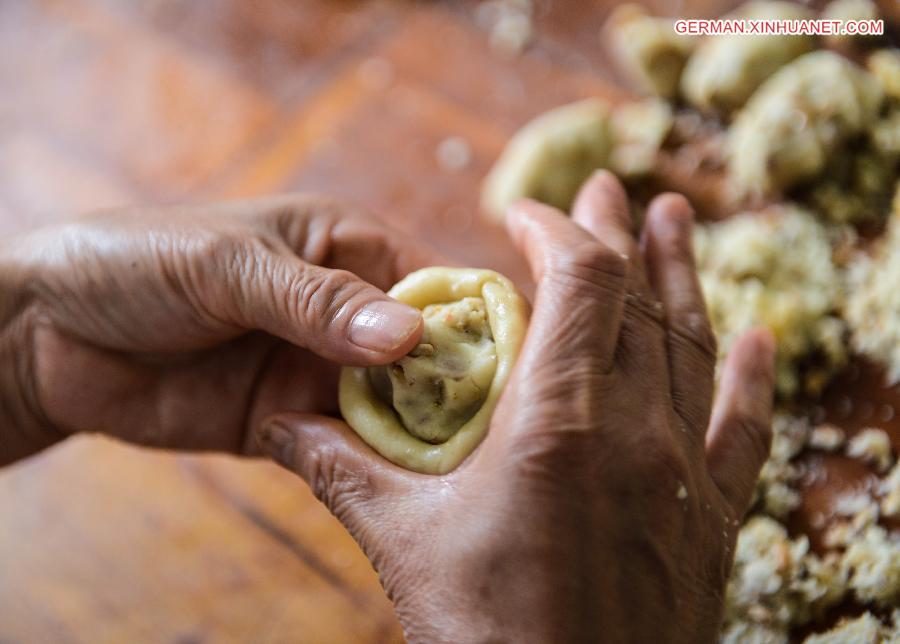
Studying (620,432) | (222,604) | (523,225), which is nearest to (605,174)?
(523,225)

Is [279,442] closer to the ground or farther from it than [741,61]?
closer to the ground

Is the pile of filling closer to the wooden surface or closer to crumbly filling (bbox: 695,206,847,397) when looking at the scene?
crumbly filling (bbox: 695,206,847,397)

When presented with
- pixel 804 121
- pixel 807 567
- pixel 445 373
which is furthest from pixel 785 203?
pixel 445 373

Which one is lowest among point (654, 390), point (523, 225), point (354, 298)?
Answer: point (654, 390)

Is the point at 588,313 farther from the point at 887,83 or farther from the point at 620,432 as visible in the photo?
the point at 887,83

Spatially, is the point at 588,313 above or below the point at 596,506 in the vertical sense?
above

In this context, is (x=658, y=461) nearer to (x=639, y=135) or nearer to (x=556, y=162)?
(x=556, y=162)

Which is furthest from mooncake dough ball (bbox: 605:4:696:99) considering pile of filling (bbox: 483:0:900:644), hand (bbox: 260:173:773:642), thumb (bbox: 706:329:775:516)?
hand (bbox: 260:173:773:642)
